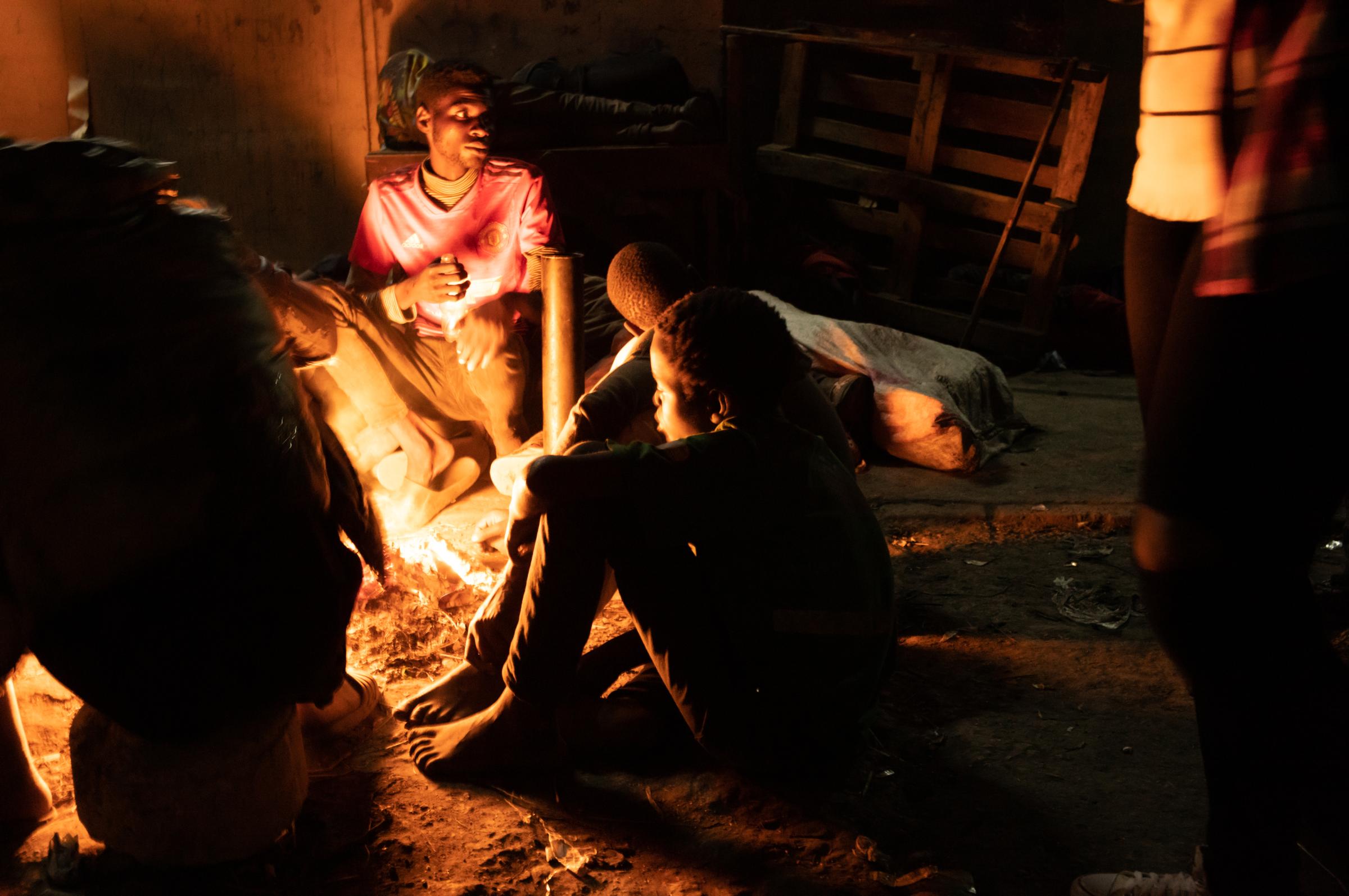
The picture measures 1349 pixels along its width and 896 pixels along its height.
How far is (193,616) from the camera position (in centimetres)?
179

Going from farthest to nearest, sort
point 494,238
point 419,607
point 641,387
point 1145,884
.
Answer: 1. point 494,238
2. point 419,607
3. point 641,387
4. point 1145,884

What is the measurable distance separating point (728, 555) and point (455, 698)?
0.94m

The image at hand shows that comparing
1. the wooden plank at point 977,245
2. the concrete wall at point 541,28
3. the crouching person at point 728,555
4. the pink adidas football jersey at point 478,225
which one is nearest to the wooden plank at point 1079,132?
the wooden plank at point 977,245

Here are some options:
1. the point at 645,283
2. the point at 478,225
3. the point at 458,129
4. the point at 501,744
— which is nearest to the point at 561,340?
the point at 645,283

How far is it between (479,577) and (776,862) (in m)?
1.79

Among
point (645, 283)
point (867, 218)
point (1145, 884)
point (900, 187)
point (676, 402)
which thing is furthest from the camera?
point (867, 218)

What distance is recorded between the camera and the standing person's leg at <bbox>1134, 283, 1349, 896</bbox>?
138cm

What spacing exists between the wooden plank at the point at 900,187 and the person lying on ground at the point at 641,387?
3.85m

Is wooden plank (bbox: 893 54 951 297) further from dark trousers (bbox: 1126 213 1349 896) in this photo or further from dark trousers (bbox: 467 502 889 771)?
dark trousers (bbox: 1126 213 1349 896)

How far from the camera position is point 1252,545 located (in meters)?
1.47

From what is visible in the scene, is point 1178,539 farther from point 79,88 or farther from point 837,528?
point 79,88

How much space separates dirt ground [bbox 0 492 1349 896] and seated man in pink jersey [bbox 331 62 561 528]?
1.46 m

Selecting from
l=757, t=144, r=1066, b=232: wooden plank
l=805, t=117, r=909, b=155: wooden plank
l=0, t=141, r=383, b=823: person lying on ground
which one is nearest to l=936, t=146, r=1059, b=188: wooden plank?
l=757, t=144, r=1066, b=232: wooden plank

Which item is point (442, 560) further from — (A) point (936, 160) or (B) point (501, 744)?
(A) point (936, 160)
